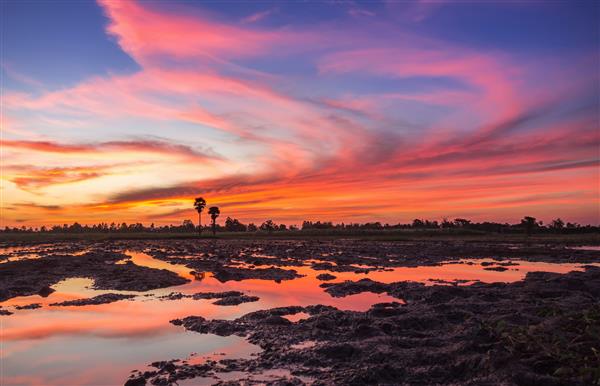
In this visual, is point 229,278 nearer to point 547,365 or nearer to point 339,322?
point 339,322

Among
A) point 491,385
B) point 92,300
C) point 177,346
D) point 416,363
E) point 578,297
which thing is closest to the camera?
point 491,385

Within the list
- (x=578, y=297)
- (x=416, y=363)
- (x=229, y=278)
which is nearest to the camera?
(x=416, y=363)

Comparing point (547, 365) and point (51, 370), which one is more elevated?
point (547, 365)

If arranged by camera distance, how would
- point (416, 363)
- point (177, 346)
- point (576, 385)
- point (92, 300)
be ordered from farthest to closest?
point (92, 300) → point (177, 346) → point (416, 363) → point (576, 385)

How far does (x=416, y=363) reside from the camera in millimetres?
11508

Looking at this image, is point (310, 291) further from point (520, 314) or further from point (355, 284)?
point (520, 314)

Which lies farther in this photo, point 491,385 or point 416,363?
point 416,363

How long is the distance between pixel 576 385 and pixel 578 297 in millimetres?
12922

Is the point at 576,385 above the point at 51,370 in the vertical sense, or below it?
above

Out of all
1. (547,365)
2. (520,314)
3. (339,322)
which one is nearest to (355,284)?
(339,322)

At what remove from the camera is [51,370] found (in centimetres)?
1217

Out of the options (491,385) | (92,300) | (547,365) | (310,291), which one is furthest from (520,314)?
(92,300)

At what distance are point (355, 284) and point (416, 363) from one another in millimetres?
14727

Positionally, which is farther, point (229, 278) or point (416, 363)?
point (229, 278)
